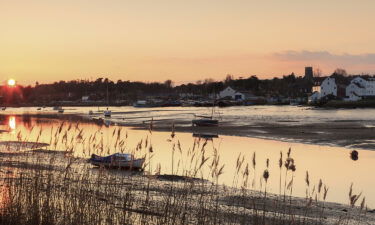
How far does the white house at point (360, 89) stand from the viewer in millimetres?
155750

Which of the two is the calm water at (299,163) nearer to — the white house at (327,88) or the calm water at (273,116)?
the calm water at (273,116)

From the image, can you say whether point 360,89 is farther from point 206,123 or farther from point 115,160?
point 115,160

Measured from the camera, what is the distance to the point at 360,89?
A: 159625mm

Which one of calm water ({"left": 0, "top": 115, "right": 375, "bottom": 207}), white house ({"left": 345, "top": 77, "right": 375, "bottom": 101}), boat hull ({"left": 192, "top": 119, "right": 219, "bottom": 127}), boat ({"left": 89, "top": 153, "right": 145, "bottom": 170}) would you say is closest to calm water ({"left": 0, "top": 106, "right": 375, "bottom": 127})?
boat hull ({"left": 192, "top": 119, "right": 219, "bottom": 127})

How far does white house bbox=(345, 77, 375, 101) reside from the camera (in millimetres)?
155750

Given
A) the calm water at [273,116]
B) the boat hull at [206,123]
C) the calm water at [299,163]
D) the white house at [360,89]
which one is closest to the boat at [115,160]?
the calm water at [299,163]

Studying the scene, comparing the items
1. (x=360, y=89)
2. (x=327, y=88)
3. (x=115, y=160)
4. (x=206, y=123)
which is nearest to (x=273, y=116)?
(x=206, y=123)

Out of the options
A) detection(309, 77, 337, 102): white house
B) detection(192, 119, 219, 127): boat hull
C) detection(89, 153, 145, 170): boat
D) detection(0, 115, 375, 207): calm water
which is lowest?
detection(0, 115, 375, 207): calm water

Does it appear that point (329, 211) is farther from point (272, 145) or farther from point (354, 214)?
point (272, 145)

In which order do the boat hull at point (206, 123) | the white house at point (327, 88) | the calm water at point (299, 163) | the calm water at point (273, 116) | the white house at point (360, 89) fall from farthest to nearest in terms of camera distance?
1. the white house at point (327, 88)
2. the white house at point (360, 89)
3. the calm water at point (273, 116)
4. the boat hull at point (206, 123)
5. the calm water at point (299, 163)

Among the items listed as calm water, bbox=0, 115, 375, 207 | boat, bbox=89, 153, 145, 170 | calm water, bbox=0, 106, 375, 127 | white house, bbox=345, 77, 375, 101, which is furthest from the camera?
white house, bbox=345, 77, 375, 101

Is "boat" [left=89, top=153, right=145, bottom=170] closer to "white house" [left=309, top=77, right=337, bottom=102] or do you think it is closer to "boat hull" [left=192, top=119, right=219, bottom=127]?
"boat hull" [left=192, top=119, right=219, bottom=127]

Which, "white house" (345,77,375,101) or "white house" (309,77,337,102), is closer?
"white house" (345,77,375,101)

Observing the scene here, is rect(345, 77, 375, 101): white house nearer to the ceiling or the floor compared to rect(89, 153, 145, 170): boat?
nearer to the ceiling
